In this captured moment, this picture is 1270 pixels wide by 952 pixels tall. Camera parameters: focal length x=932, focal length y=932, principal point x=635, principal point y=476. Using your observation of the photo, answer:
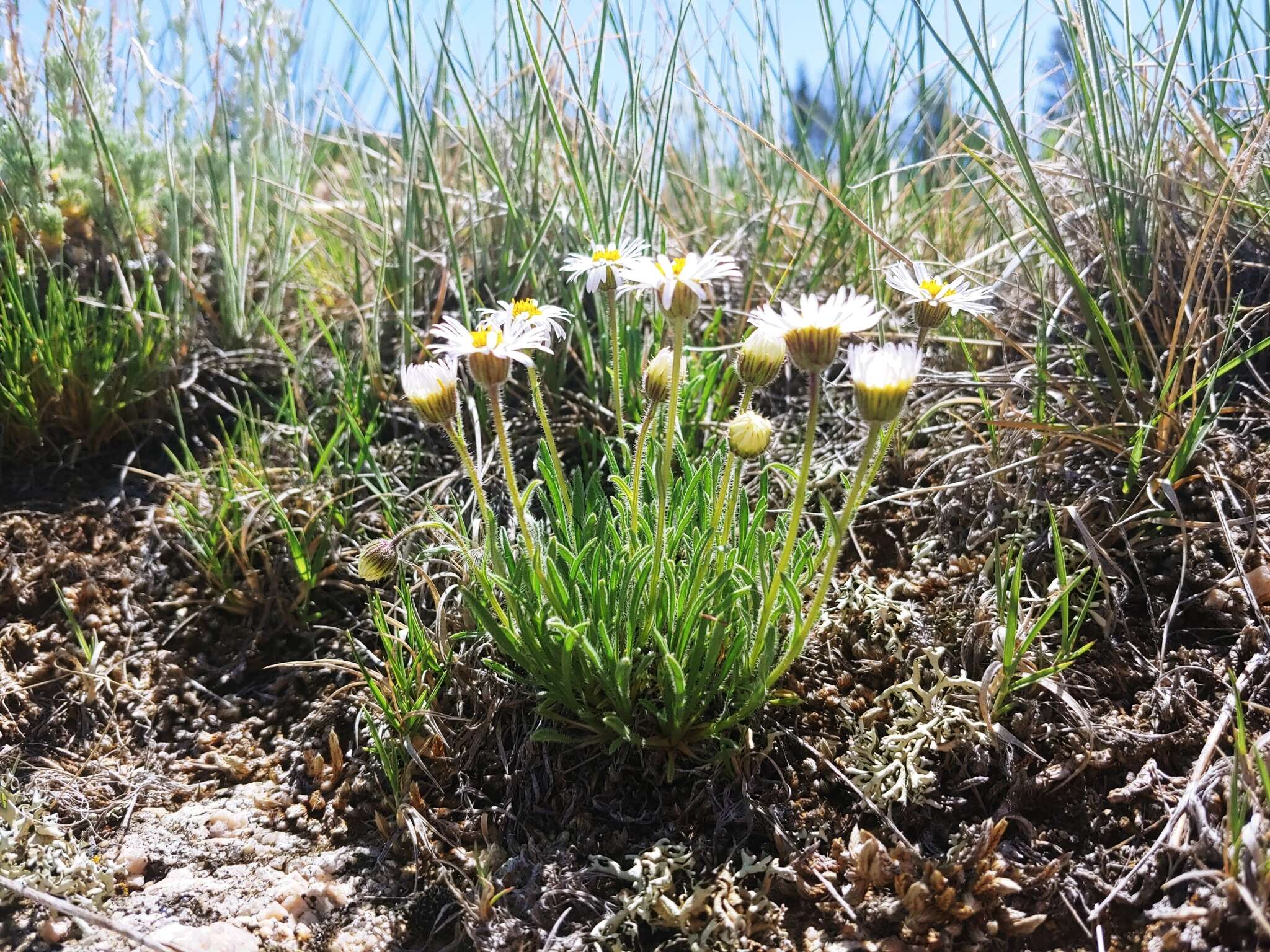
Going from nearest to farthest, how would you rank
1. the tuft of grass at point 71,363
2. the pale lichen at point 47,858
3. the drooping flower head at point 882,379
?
the drooping flower head at point 882,379, the pale lichen at point 47,858, the tuft of grass at point 71,363

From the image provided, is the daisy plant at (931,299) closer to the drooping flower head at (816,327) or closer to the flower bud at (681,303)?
the drooping flower head at (816,327)

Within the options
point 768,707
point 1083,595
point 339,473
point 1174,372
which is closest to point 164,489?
point 339,473

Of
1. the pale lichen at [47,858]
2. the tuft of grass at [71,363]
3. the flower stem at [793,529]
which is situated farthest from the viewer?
the tuft of grass at [71,363]

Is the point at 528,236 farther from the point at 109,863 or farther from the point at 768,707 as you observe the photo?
the point at 109,863

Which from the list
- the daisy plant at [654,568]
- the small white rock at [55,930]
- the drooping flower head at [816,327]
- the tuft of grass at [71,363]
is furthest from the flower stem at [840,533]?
the tuft of grass at [71,363]

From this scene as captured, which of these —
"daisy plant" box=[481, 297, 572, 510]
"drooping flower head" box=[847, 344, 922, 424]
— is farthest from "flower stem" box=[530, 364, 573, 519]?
"drooping flower head" box=[847, 344, 922, 424]

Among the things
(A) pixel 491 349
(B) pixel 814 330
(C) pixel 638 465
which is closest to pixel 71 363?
(A) pixel 491 349
